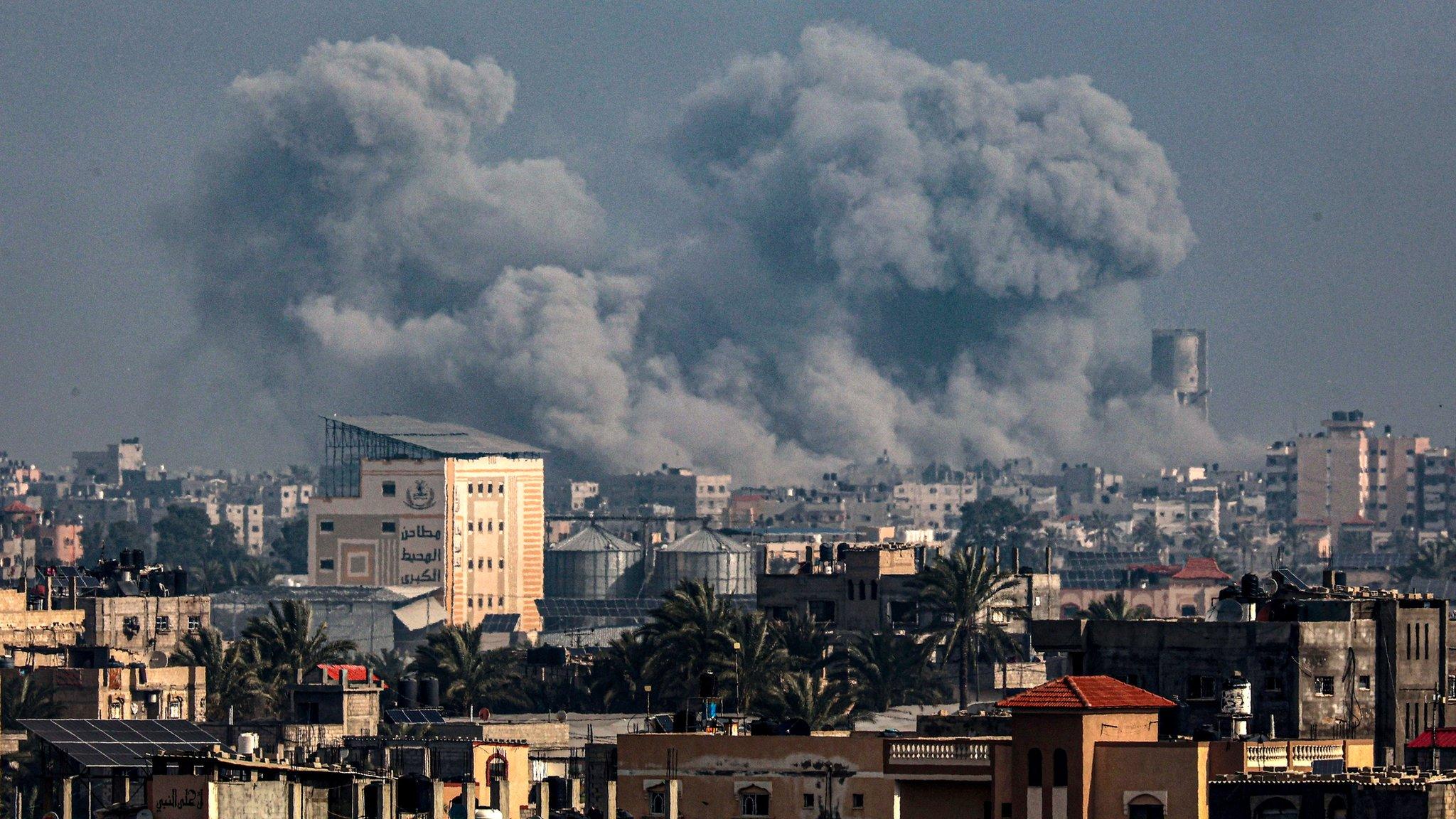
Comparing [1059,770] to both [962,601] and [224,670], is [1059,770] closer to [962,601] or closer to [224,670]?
[224,670]

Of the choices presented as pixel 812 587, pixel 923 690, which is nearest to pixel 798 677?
pixel 923 690

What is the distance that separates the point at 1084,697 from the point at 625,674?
225 ft

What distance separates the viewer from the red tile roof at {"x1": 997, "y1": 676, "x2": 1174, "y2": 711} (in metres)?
53.1

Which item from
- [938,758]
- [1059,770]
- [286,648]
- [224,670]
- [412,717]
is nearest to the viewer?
[1059,770]

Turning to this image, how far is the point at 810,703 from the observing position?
10694 centimetres

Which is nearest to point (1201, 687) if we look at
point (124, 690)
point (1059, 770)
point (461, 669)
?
point (1059, 770)

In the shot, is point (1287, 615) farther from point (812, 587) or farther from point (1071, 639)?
point (812, 587)

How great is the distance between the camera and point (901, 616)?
150375 mm

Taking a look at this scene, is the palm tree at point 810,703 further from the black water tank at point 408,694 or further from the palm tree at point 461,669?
the palm tree at point 461,669

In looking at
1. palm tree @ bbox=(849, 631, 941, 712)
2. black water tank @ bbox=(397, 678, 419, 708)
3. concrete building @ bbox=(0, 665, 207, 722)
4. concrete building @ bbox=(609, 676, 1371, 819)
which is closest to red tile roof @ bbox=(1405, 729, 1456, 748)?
concrete building @ bbox=(609, 676, 1371, 819)

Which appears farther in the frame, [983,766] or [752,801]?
[752,801]

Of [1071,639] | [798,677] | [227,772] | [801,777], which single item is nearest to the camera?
[227,772]

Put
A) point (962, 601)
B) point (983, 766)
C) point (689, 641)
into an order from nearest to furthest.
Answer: point (983, 766) < point (689, 641) < point (962, 601)

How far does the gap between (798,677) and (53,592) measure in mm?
45284
